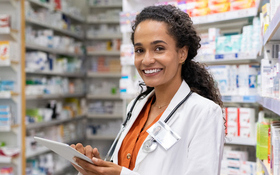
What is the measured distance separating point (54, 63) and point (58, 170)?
186 centimetres

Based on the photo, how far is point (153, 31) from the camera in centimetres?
157

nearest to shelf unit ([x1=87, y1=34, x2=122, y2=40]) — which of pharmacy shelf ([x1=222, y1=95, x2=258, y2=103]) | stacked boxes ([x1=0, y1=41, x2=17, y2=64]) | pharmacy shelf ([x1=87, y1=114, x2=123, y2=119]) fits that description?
pharmacy shelf ([x1=87, y1=114, x2=123, y2=119])

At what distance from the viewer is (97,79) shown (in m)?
7.97

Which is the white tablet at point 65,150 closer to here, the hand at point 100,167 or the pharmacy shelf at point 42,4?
the hand at point 100,167

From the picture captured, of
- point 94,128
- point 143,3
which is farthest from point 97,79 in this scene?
point 143,3

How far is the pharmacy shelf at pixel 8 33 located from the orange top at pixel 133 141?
3.25 m

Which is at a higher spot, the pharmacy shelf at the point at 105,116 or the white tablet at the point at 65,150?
the white tablet at the point at 65,150

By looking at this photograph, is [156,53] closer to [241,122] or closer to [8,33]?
[241,122]

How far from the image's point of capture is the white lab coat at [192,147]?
54.9 inches

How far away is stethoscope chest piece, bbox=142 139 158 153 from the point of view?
1489 mm

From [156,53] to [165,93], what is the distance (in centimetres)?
23

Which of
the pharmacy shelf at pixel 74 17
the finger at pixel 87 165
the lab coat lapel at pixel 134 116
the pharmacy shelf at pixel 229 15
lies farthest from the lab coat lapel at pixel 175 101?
the pharmacy shelf at pixel 74 17

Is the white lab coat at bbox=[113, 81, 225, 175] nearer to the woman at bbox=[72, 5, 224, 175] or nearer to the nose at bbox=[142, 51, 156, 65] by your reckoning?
the woman at bbox=[72, 5, 224, 175]

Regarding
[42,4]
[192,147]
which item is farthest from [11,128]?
[192,147]
